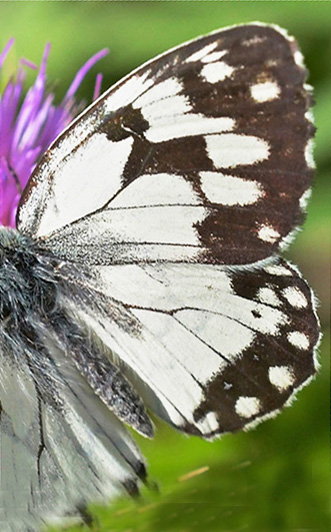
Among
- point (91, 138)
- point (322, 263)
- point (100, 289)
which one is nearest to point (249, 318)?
point (100, 289)

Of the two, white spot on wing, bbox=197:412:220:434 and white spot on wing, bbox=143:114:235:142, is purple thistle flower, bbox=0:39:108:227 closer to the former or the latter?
white spot on wing, bbox=143:114:235:142

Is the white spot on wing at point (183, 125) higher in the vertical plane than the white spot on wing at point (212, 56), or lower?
lower

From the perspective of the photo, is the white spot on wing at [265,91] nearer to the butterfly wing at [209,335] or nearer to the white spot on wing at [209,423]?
the butterfly wing at [209,335]

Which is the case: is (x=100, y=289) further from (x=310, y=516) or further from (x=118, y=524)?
(x=310, y=516)

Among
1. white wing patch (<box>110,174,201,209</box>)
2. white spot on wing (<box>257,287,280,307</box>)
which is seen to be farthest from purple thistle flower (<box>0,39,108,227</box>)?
white spot on wing (<box>257,287,280,307</box>)

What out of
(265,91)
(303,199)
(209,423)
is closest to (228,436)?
(209,423)

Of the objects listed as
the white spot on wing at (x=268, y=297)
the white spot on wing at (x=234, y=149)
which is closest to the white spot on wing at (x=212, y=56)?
the white spot on wing at (x=234, y=149)

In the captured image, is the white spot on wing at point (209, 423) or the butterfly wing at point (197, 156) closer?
the butterfly wing at point (197, 156)

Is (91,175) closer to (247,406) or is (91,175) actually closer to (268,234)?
(268,234)
